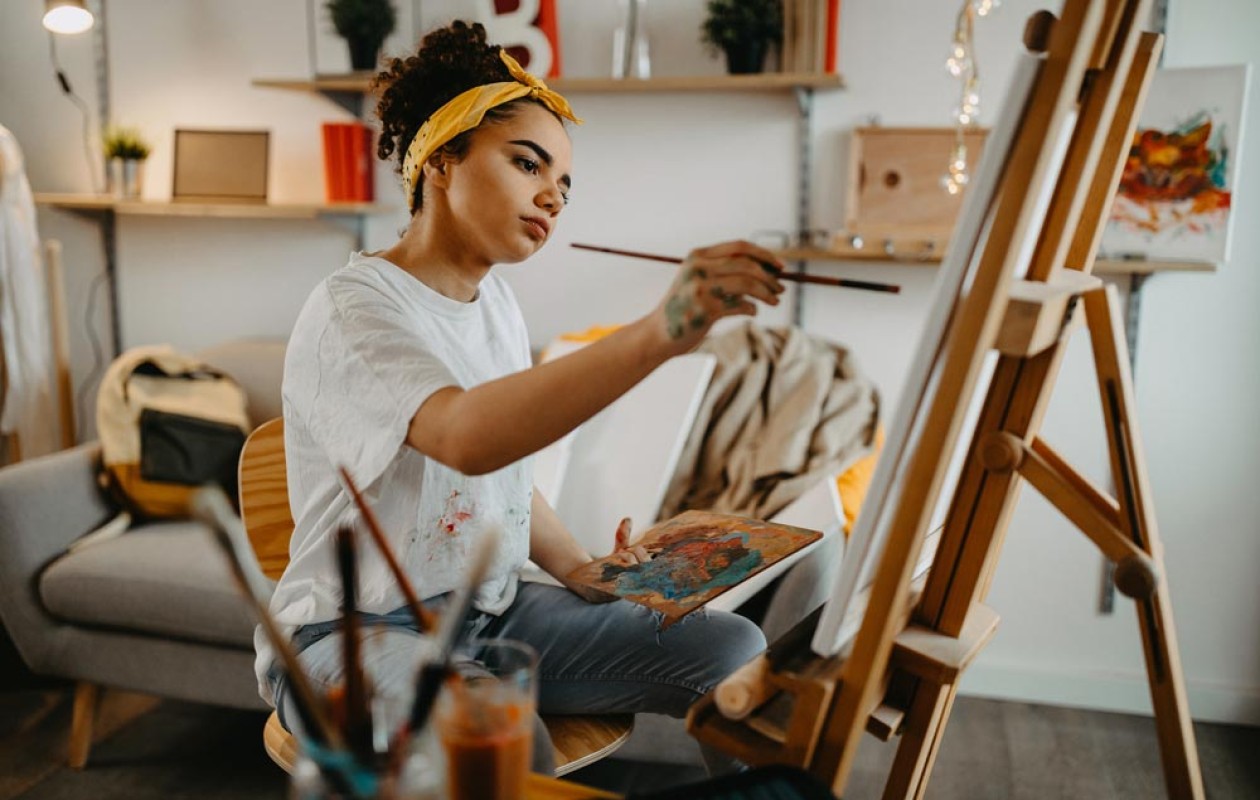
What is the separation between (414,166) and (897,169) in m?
1.53

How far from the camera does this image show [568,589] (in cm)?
148

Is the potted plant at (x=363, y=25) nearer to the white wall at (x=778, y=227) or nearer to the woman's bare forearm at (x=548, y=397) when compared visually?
the white wall at (x=778, y=227)

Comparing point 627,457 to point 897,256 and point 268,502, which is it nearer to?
point 897,256

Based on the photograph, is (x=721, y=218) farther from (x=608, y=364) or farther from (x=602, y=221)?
(x=608, y=364)

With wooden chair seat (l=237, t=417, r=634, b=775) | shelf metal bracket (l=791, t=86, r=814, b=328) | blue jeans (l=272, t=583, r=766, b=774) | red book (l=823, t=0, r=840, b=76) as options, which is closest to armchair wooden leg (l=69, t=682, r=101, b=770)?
wooden chair seat (l=237, t=417, r=634, b=775)

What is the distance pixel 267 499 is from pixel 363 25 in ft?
5.33

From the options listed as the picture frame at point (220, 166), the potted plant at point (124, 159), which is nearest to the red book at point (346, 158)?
the picture frame at point (220, 166)

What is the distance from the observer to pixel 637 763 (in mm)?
2275

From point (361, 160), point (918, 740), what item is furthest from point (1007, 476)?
point (361, 160)

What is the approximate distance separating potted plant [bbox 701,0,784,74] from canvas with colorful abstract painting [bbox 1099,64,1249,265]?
0.87m

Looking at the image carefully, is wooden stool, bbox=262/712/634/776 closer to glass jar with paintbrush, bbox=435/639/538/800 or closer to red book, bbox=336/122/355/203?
glass jar with paintbrush, bbox=435/639/538/800

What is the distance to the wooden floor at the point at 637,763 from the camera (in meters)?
2.14

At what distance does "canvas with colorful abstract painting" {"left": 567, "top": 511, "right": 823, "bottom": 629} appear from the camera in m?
1.13

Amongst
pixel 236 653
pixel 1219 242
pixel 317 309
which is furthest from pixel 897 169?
pixel 236 653
